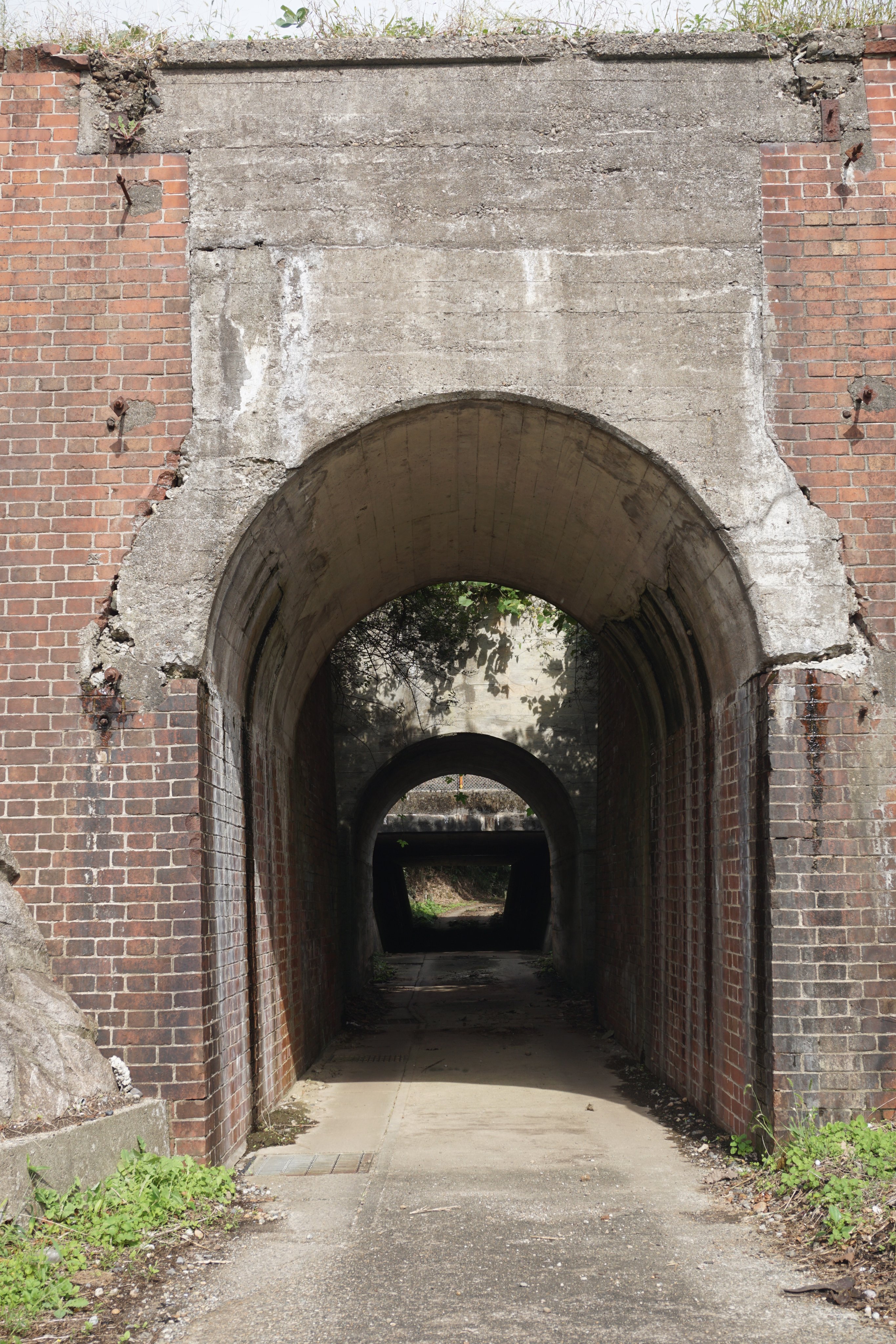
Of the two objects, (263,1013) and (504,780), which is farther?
(504,780)

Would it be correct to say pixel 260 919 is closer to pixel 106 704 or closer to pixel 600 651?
pixel 106 704

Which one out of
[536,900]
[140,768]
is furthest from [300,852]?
[536,900]

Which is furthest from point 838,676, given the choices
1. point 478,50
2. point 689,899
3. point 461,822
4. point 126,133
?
point 461,822

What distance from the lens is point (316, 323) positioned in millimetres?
6188

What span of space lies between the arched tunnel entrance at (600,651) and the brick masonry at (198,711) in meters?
0.07

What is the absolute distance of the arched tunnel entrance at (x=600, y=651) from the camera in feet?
20.2

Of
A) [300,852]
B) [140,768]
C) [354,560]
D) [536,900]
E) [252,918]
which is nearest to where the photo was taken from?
[140,768]

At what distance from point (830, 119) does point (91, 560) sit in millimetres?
4873

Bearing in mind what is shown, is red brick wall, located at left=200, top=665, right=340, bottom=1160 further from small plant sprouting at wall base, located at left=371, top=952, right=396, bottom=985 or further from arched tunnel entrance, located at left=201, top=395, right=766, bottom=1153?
small plant sprouting at wall base, located at left=371, top=952, right=396, bottom=985

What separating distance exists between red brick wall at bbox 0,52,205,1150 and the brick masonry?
1 cm

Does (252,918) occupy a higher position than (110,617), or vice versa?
(110,617)

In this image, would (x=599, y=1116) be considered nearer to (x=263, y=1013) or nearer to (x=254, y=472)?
(x=263, y=1013)

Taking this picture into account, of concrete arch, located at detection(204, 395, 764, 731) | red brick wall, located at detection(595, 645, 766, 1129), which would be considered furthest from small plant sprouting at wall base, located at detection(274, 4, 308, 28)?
red brick wall, located at detection(595, 645, 766, 1129)

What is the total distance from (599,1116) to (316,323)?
5367mm
